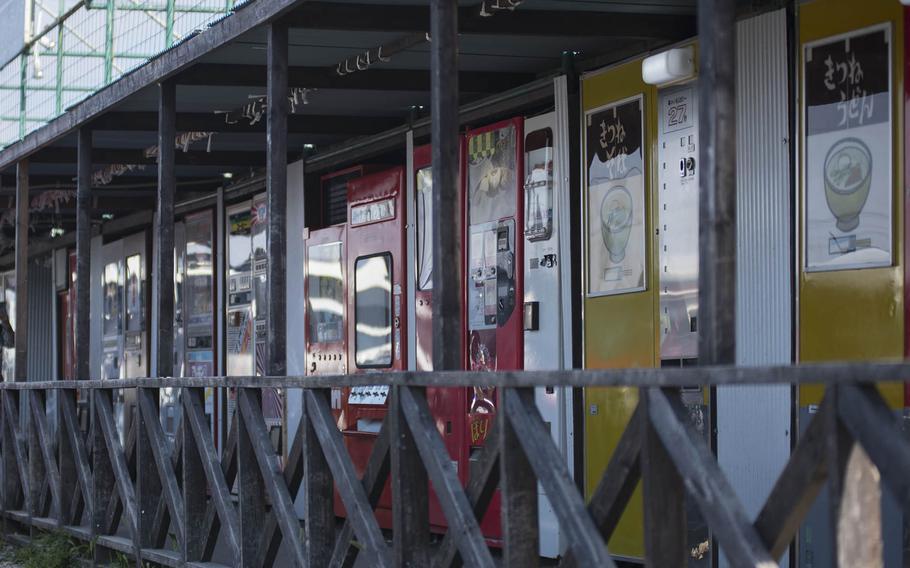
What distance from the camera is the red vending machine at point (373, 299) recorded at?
9.66 m

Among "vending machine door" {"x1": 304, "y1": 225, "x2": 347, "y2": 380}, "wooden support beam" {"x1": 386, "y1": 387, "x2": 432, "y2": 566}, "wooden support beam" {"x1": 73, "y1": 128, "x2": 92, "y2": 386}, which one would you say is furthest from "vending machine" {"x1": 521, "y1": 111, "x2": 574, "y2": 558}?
"wooden support beam" {"x1": 73, "y1": 128, "x2": 92, "y2": 386}

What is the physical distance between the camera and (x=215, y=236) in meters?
12.8

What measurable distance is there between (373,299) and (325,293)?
770 millimetres

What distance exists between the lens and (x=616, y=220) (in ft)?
25.2

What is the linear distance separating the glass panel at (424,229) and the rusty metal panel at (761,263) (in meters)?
2.95

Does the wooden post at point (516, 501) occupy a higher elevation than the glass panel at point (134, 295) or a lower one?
lower

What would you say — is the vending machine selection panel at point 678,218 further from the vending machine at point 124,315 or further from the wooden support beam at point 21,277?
the vending machine at point 124,315

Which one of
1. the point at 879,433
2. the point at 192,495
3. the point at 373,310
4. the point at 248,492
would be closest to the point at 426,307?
the point at 373,310

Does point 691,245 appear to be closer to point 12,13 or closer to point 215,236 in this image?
point 215,236

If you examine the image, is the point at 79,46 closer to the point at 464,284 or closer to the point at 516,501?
the point at 464,284

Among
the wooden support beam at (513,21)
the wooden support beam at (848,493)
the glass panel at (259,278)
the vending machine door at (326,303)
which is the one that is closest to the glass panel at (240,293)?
the glass panel at (259,278)

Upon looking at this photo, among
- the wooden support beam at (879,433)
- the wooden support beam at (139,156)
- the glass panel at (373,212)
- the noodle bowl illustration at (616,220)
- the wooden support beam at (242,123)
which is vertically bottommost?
the wooden support beam at (879,433)

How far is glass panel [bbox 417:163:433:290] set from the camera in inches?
367

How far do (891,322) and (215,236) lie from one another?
8.01 m
